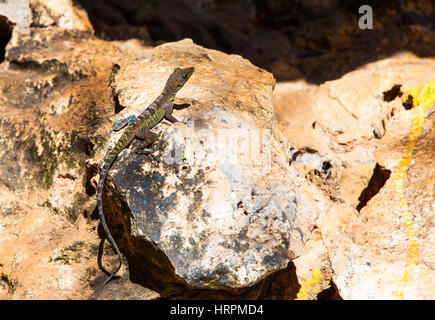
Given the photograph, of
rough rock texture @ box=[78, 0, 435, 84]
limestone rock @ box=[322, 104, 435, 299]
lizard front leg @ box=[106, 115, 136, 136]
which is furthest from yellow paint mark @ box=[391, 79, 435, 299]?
lizard front leg @ box=[106, 115, 136, 136]

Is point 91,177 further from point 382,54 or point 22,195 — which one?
point 382,54

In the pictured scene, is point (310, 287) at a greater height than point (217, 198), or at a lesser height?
lesser

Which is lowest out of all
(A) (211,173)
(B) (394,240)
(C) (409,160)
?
(B) (394,240)

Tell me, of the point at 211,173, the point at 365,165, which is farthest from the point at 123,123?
the point at 365,165

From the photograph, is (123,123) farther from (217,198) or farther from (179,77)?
(217,198)

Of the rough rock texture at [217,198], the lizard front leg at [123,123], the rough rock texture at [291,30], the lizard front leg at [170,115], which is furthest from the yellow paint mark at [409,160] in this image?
the lizard front leg at [123,123]

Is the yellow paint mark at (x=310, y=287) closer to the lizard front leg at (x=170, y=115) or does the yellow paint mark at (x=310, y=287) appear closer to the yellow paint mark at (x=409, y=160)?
the yellow paint mark at (x=409, y=160)
